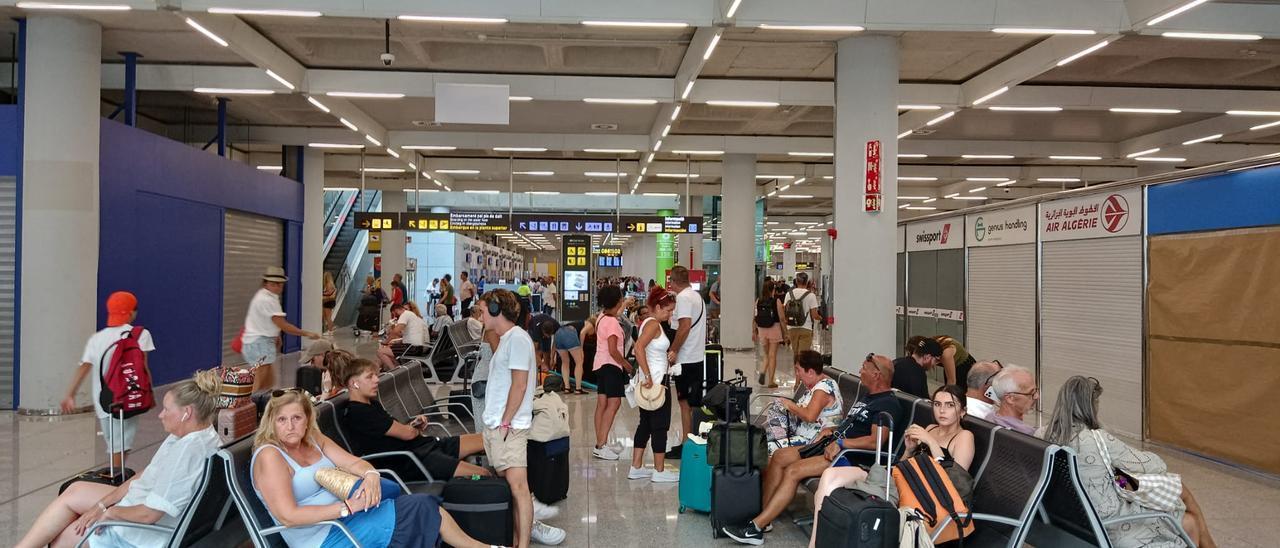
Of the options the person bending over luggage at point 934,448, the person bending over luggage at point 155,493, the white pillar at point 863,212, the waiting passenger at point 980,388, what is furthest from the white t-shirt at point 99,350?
the white pillar at point 863,212

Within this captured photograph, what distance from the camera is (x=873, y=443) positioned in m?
4.86

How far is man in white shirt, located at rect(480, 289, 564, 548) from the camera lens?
178 inches

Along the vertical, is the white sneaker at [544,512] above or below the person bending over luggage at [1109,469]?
below

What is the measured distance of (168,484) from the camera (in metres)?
3.55

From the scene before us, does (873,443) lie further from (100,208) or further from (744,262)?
(744,262)

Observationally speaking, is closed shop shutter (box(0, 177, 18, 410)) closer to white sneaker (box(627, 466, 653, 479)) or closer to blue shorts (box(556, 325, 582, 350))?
blue shorts (box(556, 325, 582, 350))

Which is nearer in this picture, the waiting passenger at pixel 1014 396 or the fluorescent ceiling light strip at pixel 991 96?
the waiting passenger at pixel 1014 396

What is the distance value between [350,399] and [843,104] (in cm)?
629

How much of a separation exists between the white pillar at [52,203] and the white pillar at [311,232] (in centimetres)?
827

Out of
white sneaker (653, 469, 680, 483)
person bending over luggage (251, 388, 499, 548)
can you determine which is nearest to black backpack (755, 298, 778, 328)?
white sneaker (653, 469, 680, 483)

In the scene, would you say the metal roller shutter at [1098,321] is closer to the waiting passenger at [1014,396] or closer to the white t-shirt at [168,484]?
the waiting passenger at [1014,396]

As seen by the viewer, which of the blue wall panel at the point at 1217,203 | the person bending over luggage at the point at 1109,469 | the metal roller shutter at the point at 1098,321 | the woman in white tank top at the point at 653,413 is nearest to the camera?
the person bending over luggage at the point at 1109,469

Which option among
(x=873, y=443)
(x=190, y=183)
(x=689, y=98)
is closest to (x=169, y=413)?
(x=873, y=443)

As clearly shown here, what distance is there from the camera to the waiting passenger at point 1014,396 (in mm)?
4602
